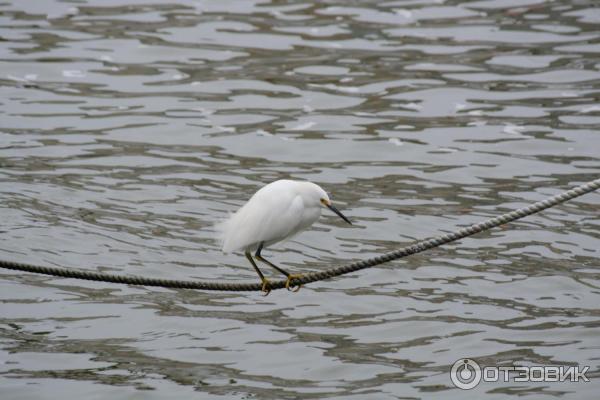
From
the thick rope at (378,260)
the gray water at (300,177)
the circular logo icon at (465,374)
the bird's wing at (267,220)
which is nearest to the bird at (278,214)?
the bird's wing at (267,220)

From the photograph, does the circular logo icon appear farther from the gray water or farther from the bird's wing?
the bird's wing

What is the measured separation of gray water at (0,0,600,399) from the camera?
927 cm

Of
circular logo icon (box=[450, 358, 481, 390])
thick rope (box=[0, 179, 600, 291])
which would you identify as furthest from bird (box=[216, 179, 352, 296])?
circular logo icon (box=[450, 358, 481, 390])

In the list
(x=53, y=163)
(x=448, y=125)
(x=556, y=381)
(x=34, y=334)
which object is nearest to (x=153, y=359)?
(x=34, y=334)

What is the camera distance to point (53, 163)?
43.2 feet

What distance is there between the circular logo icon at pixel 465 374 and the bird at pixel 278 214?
1844mm

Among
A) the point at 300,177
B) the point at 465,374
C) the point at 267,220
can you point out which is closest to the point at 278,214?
the point at 267,220

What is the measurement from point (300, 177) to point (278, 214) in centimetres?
525

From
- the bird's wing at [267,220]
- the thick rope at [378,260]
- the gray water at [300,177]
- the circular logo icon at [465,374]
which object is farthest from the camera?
the gray water at [300,177]

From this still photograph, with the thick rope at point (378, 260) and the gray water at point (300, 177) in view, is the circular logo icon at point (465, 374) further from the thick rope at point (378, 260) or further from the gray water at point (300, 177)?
the thick rope at point (378, 260)

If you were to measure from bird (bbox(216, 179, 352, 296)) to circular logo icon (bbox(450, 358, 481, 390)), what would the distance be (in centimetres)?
184

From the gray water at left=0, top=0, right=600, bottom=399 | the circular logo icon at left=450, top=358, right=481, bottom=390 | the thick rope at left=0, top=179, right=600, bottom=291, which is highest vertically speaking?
the thick rope at left=0, top=179, right=600, bottom=291

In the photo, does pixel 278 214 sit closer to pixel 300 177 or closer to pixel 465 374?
pixel 465 374

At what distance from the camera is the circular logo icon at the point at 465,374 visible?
346 inches
